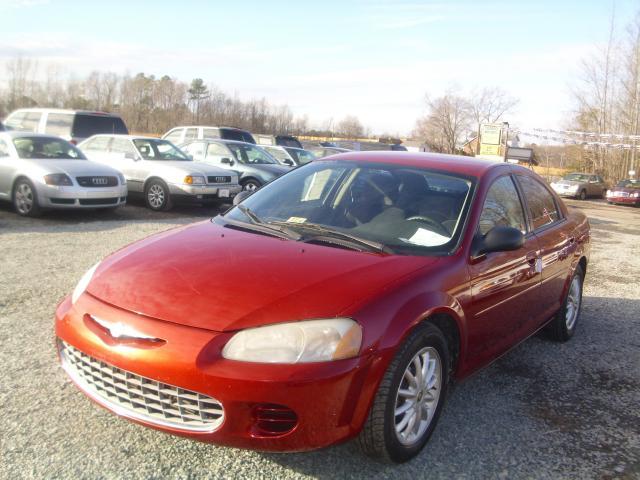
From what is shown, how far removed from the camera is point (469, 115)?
57656 millimetres

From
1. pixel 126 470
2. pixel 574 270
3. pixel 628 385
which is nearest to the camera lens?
pixel 126 470

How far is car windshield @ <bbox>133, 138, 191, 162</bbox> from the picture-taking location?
39.9ft

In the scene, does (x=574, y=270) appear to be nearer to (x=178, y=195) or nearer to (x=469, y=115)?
(x=178, y=195)

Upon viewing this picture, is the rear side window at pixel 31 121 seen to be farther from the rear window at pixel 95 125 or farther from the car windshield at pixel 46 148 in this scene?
the car windshield at pixel 46 148

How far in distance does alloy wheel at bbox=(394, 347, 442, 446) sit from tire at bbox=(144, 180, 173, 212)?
944 cm

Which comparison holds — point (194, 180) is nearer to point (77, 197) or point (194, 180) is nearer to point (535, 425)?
point (77, 197)

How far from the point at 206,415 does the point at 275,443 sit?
31cm

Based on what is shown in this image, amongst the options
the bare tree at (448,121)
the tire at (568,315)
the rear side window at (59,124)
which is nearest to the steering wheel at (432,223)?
the tire at (568,315)

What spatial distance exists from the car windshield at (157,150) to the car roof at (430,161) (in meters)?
8.77

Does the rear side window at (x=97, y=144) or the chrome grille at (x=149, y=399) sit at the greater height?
the rear side window at (x=97, y=144)

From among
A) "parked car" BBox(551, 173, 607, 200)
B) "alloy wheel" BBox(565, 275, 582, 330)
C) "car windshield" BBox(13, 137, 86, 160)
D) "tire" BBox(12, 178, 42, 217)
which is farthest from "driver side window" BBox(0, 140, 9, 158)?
"parked car" BBox(551, 173, 607, 200)

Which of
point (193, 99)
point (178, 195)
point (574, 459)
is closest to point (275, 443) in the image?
point (574, 459)

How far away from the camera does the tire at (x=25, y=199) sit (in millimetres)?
9281

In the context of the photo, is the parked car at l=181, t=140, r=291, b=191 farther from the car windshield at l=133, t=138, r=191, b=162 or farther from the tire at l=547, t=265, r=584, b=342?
the tire at l=547, t=265, r=584, b=342
